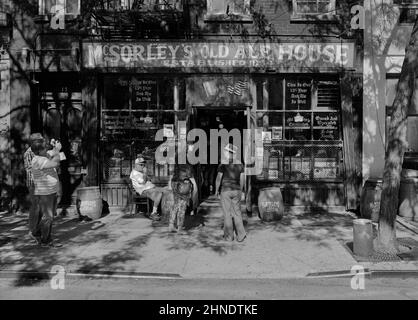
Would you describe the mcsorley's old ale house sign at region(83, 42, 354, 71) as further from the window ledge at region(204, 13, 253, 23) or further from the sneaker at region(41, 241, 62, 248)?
the sneaker at region(41, 241, 62, 248)

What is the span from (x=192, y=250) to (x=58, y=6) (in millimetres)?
7557

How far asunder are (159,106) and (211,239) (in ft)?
14.0

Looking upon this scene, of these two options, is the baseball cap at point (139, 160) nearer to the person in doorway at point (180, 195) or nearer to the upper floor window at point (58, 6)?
the person in doorway at point (180, 195)

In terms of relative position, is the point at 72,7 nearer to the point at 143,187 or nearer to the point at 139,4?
the point at 139,4

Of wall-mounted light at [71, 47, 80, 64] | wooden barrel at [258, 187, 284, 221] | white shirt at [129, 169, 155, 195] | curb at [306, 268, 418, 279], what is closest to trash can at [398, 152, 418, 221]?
wooden barrel at [258, 187, 284, 221]

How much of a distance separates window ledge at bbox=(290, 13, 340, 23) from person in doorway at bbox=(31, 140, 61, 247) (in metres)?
6.96

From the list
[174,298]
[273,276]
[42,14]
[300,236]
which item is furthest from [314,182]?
[42,14]

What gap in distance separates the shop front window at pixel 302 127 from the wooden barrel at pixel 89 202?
13.8 ft

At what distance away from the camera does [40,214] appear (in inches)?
325

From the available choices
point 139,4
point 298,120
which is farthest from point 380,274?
point 139,4

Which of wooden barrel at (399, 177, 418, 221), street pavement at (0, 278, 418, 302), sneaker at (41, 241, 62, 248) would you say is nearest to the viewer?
street pavement at (0, 278, 418, 302)

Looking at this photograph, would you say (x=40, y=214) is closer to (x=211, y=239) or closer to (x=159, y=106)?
(x=211, y=239)

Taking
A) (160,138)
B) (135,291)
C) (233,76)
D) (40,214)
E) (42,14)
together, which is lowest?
(135,291)

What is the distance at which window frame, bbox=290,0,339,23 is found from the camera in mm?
11234
